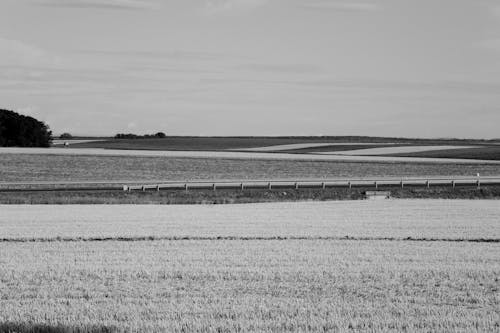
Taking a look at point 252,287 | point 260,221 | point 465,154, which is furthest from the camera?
point 465,154

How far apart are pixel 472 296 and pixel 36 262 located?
9797mm

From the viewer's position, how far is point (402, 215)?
1439 inches

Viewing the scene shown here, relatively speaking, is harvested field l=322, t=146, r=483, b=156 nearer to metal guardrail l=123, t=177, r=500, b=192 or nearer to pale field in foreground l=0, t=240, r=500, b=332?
metal guardrail l=123, t=177, r=500, b=192

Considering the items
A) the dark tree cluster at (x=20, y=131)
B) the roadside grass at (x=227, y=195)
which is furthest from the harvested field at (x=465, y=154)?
the dark tree cluster at (x=20, y=131)

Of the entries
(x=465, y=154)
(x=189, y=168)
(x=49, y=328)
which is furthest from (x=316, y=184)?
(x=49, y=328)

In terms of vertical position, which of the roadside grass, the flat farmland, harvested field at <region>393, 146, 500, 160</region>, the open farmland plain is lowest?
the roadside grass

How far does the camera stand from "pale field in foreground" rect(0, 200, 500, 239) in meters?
Result: 27.4

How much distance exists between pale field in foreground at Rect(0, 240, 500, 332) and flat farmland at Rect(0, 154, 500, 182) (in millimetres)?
43184

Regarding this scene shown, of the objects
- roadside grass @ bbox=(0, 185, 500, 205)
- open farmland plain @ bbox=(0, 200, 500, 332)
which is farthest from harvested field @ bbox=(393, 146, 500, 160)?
open farmland plain @ bbox=(0, 200, 500, 332)

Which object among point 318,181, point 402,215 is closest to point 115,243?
point 402,215

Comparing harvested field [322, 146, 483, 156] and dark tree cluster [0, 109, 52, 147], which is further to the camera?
dark tree cluster [0, 109, 52, 147]

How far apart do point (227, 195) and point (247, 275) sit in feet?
112

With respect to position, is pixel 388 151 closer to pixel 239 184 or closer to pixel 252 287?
pixel 239 184

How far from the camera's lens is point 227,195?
50438mm
